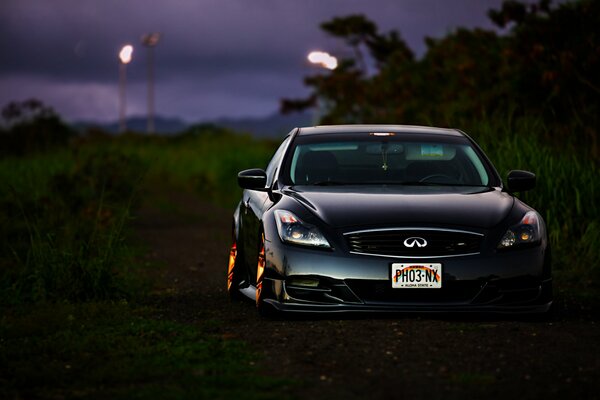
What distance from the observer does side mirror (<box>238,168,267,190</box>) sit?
10.1m

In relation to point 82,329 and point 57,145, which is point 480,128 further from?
point 57,145

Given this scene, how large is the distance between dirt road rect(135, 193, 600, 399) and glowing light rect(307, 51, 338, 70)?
31862 mm

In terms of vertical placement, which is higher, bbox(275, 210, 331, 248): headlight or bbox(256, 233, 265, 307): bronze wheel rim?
bbox(275, 210, 331, 248): headlight

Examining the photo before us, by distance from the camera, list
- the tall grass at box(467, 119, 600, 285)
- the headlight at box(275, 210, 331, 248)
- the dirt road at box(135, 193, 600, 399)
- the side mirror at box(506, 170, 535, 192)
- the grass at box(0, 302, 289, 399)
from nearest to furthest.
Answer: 1. the dirt road at box(135, 193, 600, 399)
2. the grass at box(0, 302, 289, 399)
3. the headlight at box(275, 210, 331, 248)
4. the side mirror at box(506, 170, 535, 192)
5. the tall grass at box(467, 119, 600, 285)

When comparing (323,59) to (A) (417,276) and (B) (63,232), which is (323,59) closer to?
(B) (63,232)

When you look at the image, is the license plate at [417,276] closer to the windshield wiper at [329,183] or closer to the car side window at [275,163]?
the windshield wiper at [329,183]

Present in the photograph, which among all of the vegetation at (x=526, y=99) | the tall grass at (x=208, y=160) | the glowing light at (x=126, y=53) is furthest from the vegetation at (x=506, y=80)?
the glowing light at (x=126, y=53)

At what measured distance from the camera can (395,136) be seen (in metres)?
10.5

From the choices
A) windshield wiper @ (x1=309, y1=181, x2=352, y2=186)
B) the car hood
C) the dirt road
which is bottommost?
the dirt road

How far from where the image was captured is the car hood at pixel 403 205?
879cm

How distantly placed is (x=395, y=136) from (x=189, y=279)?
3.84 metres

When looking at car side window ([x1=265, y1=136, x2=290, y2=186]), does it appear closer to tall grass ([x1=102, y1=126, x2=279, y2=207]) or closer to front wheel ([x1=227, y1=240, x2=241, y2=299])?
front wheel ([x1=227, y1=240, x2=241, y2=299])

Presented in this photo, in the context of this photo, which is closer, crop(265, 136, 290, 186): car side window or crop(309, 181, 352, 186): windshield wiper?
crop(309, 181, 352, 186): windshield wiper

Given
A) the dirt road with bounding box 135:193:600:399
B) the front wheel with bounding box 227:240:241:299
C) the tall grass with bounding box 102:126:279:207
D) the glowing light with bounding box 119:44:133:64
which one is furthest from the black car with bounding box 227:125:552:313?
the glowing light with bounding box 119:44:133:64
